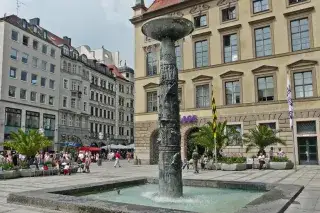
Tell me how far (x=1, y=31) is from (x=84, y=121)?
22.4m

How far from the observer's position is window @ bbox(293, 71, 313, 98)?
2900 centimetres

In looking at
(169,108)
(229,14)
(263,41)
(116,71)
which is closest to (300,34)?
(263,41)

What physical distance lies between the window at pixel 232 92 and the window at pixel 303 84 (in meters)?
5.10

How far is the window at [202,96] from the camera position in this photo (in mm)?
34094

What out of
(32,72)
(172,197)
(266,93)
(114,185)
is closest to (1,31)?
(32,72)

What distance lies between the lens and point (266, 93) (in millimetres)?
30938

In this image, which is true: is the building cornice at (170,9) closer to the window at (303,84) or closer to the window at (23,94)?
the window at (303,84)

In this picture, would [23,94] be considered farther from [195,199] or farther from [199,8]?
[195,199]

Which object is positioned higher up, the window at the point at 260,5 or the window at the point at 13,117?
the window at the point at 260,5

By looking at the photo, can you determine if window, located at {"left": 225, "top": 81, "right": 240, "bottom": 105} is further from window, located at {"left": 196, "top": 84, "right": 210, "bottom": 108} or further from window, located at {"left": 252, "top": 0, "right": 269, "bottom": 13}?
window, located at {"left": 252, "top": 0, "right": 269, "bottom": 13}

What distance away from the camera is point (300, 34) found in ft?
98.1

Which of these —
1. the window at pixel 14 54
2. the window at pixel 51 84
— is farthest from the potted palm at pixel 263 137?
the window at pixel 51 84

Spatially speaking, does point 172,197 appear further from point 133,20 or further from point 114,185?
point 133,20

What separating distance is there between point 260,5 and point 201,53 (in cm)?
709
